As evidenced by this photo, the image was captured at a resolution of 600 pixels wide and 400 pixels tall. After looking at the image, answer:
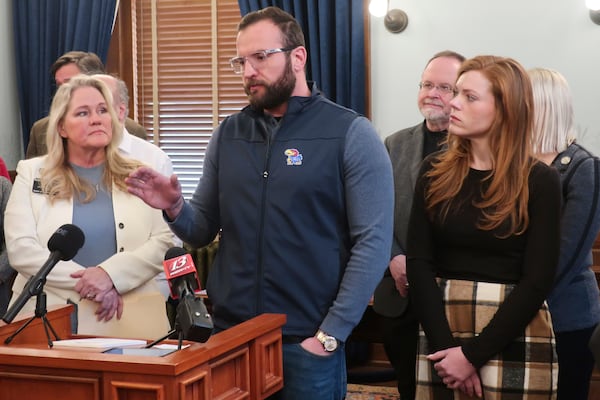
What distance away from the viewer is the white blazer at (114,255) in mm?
2902

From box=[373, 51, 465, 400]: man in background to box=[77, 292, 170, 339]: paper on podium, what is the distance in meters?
0.82

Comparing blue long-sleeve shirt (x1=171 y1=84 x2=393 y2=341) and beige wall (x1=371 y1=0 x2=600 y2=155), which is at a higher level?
beige wall (x1=371 y1=0 x2=600 y2=155)

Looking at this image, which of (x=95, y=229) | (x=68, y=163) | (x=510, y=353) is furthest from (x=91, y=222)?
(x=510, y=353)

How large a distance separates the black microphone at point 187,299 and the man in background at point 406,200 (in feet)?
4.64

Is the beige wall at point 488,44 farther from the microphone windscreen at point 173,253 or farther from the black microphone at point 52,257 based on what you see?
the microphone windscreen at point 173,253

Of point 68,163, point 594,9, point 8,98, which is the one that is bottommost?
point 68,163

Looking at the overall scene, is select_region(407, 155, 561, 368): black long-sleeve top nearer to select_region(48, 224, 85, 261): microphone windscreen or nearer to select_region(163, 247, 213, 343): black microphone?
select_region(163, 247, 213, 343): black microphone

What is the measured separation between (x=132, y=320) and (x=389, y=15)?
2.89 metres

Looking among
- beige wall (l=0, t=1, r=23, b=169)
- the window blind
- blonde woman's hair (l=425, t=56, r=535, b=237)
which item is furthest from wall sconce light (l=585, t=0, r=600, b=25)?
beige wall (l=0, t=1, r=23, b=169)

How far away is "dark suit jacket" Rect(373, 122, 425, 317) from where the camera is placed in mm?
3168

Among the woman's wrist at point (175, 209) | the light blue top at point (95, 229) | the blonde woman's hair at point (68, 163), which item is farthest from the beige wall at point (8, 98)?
the woman's wrist at point (175, 209)

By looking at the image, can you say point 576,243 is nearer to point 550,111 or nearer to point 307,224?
point 550,111

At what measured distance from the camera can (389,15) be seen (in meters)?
5.10

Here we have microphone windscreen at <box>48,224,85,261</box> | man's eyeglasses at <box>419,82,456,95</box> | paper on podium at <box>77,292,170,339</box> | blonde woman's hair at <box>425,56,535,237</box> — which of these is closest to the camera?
microphone windscreen at <box>48,224,85,261</box>
